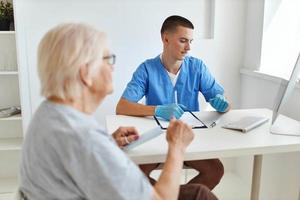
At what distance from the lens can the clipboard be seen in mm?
1463

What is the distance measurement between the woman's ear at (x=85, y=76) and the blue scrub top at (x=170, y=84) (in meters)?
1.07

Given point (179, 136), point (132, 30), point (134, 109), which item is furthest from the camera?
point (132, 30)

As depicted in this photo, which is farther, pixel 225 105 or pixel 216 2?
pixel 216 2

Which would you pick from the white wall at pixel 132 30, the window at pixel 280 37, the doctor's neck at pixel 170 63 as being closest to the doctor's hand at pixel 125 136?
the doctor's neck at pixel 170 63

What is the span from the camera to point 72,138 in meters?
0.72

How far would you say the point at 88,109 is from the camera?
827 millimetres

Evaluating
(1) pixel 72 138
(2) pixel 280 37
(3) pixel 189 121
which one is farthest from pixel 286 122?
(1) pixel 72 138

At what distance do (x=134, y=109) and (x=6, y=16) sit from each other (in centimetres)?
130

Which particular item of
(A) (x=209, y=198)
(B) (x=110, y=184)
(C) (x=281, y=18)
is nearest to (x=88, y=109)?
(B) (x=110, y=184)

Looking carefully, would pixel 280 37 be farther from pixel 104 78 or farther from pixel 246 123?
pixel 104 78

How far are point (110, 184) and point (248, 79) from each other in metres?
2.02

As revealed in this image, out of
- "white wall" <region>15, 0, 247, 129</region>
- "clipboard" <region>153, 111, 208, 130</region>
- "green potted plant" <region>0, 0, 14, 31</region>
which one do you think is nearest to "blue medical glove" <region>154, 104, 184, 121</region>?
"clipboard" <region>153, 111, 208, 130</region>

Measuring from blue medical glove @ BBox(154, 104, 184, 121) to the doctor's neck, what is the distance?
17.3 inches

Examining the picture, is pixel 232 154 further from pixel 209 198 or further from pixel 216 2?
pixel 216 2
